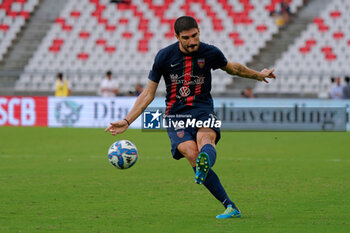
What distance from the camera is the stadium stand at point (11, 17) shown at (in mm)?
32656

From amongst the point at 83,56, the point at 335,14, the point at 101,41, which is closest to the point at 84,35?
the point at 101,41

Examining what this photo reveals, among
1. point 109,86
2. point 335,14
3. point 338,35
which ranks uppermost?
point 335,14

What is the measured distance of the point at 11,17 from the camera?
33.6 meters

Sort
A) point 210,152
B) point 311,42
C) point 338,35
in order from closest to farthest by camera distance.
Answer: point 210,152
point 338,35
point 311,42

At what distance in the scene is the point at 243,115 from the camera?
21766mm

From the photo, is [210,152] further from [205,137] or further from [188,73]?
[188,73]

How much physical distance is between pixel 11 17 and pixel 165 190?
2679cm

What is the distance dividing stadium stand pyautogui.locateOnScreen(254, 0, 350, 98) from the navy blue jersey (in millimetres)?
18178

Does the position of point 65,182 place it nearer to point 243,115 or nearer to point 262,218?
point 262,218

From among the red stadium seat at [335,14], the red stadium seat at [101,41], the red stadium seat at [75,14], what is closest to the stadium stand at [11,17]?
the red stadium seat at [75,14]

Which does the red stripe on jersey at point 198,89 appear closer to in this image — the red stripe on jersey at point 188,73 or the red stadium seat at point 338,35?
the red stripe on jersey at point 188,73

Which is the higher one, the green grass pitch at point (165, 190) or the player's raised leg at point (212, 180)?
the player's raised leg at point (212, 180)

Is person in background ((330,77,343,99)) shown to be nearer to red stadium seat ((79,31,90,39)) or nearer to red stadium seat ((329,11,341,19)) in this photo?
red stadium seat ((329,11,341,19))

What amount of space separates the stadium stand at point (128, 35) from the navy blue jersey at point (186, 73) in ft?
68.0
